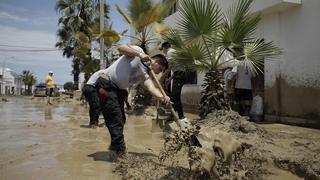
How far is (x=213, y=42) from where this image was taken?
6289 mm

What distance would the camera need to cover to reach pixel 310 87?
7105 millimetres

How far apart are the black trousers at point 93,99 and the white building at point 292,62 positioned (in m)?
3.76

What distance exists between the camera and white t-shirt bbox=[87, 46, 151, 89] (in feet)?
14.9

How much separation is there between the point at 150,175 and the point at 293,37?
5.05 metres

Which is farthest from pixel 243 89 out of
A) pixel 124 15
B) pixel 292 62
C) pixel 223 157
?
pixel 124 15

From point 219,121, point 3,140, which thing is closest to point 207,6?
point 219,121

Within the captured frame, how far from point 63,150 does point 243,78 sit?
4406 mm

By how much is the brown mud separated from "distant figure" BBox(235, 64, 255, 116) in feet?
4.77

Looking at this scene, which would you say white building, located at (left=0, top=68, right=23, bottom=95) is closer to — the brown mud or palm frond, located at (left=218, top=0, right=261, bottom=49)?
the brown mud

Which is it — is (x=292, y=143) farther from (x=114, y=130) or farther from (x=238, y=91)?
(x=238, y=91)

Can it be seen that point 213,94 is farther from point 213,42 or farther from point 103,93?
point 103,93

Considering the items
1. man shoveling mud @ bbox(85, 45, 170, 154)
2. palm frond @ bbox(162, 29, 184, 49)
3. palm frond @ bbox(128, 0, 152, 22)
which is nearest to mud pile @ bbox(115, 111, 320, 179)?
man shoveling mud @ bbox(85, 45, 170, 154)

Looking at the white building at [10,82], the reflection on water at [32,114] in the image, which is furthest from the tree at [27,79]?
the reflection on water at [32,114]

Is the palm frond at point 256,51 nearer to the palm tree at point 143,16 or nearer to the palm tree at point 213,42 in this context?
the palm tree at point 213,42
